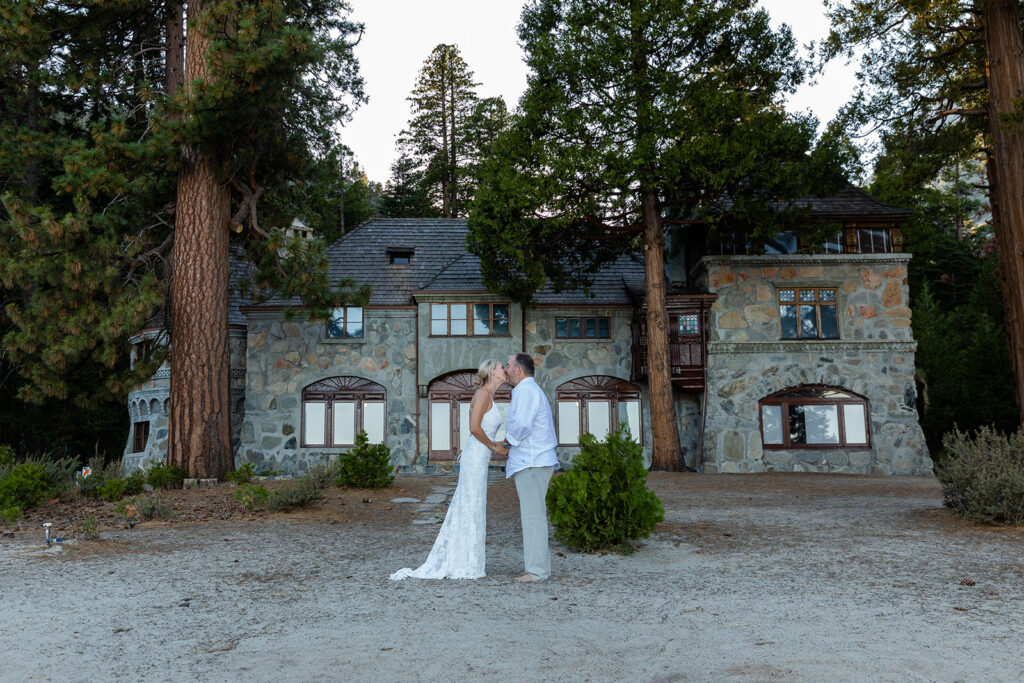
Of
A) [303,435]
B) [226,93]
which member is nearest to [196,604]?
[226,93]

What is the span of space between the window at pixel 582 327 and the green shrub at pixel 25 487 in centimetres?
1397

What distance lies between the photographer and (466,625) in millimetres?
5102

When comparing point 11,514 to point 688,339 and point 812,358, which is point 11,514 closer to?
point 688,339

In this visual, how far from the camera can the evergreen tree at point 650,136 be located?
18.1 m

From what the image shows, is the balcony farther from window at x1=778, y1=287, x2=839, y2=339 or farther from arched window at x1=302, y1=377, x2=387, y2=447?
arched window at x1=302, y1=377, x2=387, y2=447

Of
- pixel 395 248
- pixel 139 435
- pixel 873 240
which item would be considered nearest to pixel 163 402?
pixel 139 435

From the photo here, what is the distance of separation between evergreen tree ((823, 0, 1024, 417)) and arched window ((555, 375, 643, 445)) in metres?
9.64

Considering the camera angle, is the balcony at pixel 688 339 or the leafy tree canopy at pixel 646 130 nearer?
the leafy tree canopy at pixel 646 130

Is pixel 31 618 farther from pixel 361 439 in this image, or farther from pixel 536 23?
pixel 536 23

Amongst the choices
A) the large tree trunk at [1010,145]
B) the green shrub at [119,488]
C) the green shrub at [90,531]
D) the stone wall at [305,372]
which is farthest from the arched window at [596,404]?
the green shrub at [90,531]

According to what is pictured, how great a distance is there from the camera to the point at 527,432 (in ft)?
21.3

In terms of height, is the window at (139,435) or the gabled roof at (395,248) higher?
the gabled roof at (395,248)

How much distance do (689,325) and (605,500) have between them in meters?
14.1

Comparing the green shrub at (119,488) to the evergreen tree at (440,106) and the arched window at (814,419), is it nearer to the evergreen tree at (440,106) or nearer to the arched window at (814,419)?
the arched window at (814,419)
